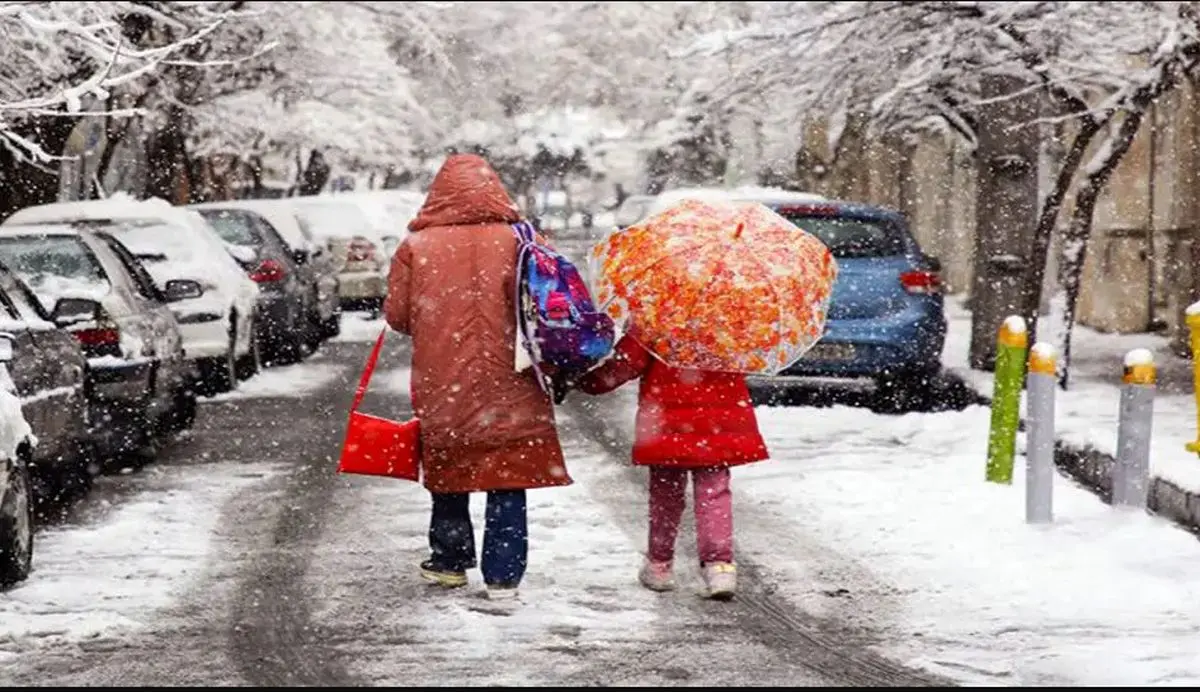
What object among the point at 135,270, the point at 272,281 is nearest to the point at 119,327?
the point at 135,270

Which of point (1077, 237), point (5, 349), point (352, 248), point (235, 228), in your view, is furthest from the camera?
point (352, 248)

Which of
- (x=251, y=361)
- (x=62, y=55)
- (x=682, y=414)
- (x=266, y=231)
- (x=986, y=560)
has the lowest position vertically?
(x=251, y=361)

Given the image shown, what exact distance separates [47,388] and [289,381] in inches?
342

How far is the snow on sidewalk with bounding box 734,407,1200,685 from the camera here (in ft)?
24.3

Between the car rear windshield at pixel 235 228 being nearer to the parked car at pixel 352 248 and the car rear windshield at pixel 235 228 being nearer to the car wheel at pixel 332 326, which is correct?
the car wheel at pixel 332 326

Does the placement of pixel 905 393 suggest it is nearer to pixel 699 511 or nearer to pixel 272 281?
pixel 272 281

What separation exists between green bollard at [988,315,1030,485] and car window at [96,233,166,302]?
18.0ft

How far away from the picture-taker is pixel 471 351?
816cm

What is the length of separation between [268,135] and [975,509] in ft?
89.0

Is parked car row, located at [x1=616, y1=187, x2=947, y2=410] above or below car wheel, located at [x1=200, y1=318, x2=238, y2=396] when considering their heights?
above

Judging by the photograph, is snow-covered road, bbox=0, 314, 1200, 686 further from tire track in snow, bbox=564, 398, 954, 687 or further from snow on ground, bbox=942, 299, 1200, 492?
snow on ground, bbox=942, 299, 1200, 492

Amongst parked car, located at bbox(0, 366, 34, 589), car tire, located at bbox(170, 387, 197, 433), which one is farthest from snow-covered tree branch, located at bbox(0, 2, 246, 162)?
parked car, located at bbox(0, 366, 34, 589)

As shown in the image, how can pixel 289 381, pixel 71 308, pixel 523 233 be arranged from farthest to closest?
1. pixel 289 381
2. pixel 71 308
3. pixel 523 233

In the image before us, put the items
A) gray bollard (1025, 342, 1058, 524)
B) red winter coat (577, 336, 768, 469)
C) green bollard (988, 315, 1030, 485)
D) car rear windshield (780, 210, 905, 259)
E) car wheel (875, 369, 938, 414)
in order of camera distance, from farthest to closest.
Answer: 1. car wheel (875, 369, 938, 414)
2. car rear windshield (780, 210, 905, 259)
3. green bollard (988, 315, 1030, 485)
4. gray bollard (1025, 342, 1058, 524)
5. red winter coat (577, 336, 768, 469)
